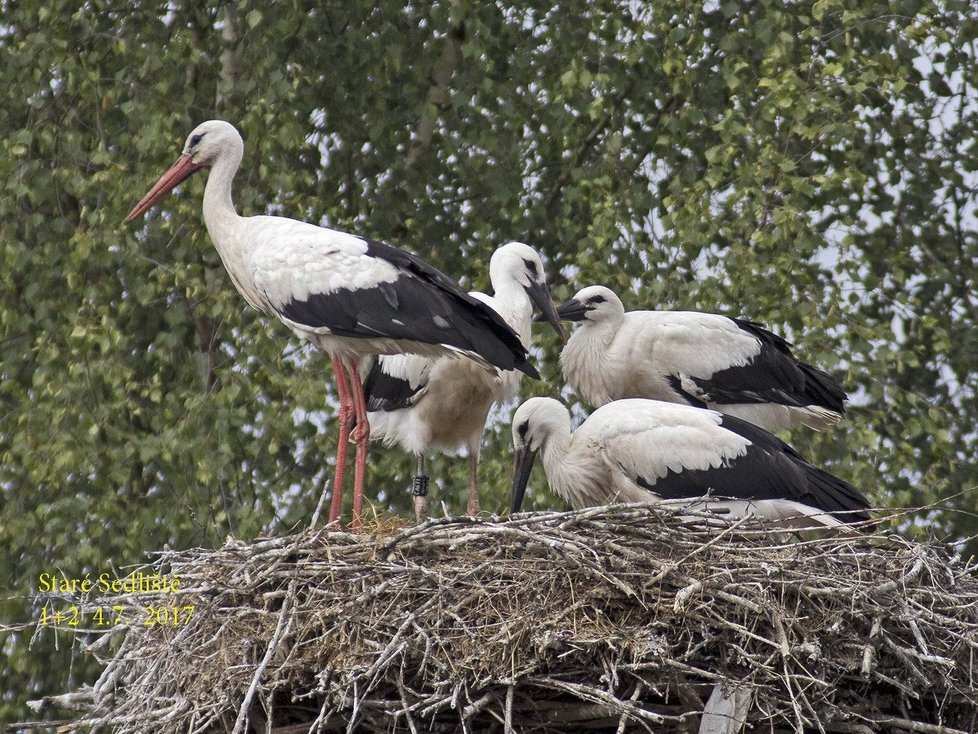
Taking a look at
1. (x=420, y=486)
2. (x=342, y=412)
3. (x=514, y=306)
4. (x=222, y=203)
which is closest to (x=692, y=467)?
(x=514, y=306)

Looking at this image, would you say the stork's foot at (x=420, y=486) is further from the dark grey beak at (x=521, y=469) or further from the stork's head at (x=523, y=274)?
the stork's head at (x=523, y=274)

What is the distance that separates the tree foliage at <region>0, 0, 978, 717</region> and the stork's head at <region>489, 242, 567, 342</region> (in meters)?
0.66

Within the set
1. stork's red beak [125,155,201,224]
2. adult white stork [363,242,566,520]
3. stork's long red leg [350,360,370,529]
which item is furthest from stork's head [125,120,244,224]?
adult white stork [363,242,566,520]

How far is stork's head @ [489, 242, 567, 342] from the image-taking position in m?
7.02

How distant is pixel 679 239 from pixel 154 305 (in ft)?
8.76

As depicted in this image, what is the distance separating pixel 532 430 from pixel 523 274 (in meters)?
0.74

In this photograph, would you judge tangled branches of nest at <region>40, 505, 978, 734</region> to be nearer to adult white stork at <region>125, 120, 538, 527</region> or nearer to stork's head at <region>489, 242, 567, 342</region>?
adult white stork at <region>125, 120, 538, 527</region>

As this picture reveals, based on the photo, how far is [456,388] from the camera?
6969 mm

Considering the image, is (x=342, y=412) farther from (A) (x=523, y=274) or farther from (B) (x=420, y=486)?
(A) (x=523, y=274)

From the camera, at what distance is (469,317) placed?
6121mm

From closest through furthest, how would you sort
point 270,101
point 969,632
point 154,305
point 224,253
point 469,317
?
point 969,632 → point 469,317 → point 224,253 → point 270,101 → point 154,305

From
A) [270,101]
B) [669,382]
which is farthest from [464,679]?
[270,101]

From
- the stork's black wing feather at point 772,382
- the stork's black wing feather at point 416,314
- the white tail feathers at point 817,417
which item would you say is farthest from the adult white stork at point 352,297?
the white tail feathers at point 817,417

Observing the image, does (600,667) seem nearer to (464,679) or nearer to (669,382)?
(464,679)
